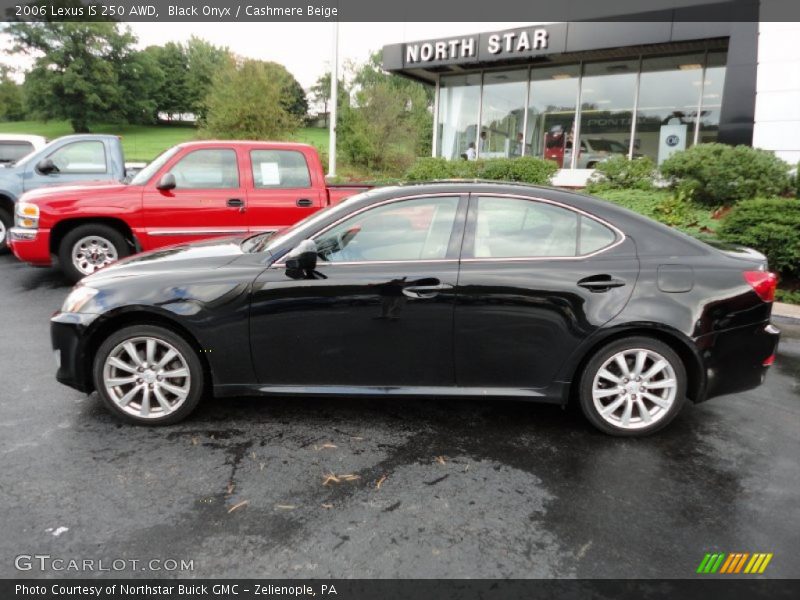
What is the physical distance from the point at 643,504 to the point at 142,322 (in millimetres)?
3113

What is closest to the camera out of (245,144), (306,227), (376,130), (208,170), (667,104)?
(306,227)

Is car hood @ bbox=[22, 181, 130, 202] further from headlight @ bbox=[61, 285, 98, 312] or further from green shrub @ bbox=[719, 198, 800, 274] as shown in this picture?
green shrub @ bbox=[719, 198, 800, 274]

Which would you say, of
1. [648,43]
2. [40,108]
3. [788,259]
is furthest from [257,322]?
[40,108]

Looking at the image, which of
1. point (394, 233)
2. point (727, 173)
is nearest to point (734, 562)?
point (394, 233)

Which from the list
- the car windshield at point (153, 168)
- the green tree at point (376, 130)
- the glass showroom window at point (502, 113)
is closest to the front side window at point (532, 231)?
the car windshield at point (153, 168)

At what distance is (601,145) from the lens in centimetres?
1962

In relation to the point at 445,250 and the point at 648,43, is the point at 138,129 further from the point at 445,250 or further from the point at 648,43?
the point at 445,250

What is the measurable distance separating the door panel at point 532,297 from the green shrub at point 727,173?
7867 millimetres

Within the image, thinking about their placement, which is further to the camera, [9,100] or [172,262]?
[9,100]

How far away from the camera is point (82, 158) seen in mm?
9977

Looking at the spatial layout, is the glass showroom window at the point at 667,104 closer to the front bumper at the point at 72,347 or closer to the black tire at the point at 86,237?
the black tire at the point at 86,237

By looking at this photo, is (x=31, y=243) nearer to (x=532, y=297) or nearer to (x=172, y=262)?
(x=172, y=262)

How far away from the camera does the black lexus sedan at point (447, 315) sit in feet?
12.3

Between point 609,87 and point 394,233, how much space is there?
1796cm
